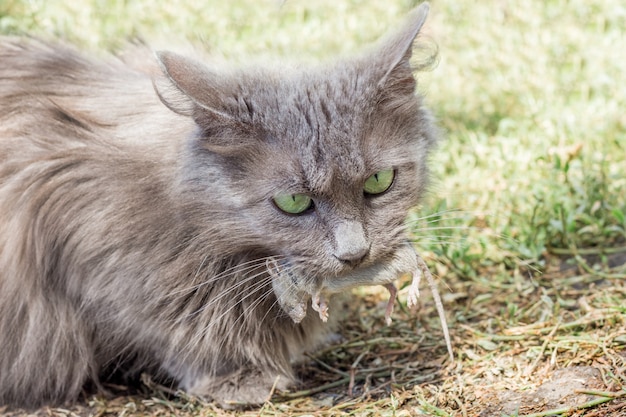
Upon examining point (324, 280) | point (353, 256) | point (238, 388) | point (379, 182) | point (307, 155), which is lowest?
point (238, 388)

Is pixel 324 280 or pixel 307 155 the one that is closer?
pixel 307 155

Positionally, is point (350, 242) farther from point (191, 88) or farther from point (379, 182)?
point (191, 88)

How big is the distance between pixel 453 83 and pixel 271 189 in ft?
11.8

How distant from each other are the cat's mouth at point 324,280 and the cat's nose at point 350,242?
15 cm

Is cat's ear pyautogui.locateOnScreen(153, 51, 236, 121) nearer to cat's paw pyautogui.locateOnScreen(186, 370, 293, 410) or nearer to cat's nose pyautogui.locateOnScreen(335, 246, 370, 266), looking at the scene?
cat's nose pyautogui.locateOnScreen(335, 246, 370, 266)

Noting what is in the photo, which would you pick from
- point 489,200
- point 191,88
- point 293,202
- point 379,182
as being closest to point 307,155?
point 293,202

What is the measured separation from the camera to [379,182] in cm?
285

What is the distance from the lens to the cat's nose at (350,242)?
271cm

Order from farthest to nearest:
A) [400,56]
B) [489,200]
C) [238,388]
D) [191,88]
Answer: [489,200] < [238,388] < [400,56] < [191,88]

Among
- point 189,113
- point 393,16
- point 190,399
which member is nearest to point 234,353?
point 190,399

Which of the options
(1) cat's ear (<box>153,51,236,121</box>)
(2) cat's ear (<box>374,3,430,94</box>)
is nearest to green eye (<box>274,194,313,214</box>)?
(1) cat's ear (<box>153,51,236,121</box>)

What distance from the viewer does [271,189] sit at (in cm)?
275

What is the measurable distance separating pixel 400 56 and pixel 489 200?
197 cm

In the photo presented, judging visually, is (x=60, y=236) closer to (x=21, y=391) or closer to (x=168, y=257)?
(x=168, y=257)
